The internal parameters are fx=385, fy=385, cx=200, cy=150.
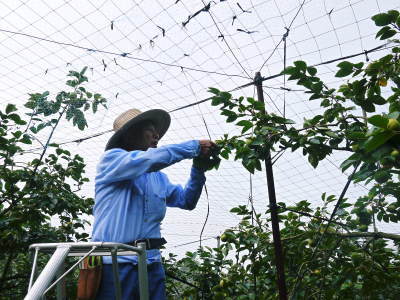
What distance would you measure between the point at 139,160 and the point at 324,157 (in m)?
0.83

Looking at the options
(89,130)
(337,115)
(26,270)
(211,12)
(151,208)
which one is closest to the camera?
(337,115)

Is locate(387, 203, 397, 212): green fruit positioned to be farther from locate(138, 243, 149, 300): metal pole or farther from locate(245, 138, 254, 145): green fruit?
locate(138, 243, 149, 300): metal pole

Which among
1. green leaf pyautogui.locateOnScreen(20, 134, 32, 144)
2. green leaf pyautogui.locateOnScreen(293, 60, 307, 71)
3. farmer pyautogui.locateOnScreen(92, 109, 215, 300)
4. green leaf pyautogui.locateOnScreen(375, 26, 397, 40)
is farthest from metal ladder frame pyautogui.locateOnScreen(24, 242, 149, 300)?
green leaf pyautogui.locateOnScreen(20, 134, 32, 144)

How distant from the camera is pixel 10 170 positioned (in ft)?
9.71

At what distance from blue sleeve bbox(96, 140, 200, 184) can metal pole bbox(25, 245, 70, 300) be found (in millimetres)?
693

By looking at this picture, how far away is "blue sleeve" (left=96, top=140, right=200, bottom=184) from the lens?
178 centimetres

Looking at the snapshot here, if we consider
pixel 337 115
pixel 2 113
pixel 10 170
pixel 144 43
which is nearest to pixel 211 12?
pixel 144 43

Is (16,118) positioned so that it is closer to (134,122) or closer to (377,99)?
(134,122)

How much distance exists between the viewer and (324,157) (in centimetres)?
171

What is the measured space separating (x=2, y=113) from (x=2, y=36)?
74 centimetres

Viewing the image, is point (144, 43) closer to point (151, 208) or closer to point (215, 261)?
point (151, 208)

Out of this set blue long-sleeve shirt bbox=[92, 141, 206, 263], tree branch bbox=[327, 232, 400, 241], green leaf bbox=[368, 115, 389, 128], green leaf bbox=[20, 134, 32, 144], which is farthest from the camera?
green leaf bbox=[20, 134, 32, 144]

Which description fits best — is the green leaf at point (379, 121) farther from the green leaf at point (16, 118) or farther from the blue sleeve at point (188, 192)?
the green leaf at point (16, 118)

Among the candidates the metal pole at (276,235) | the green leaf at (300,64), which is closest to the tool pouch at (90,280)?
the metal pole at (276,235)
